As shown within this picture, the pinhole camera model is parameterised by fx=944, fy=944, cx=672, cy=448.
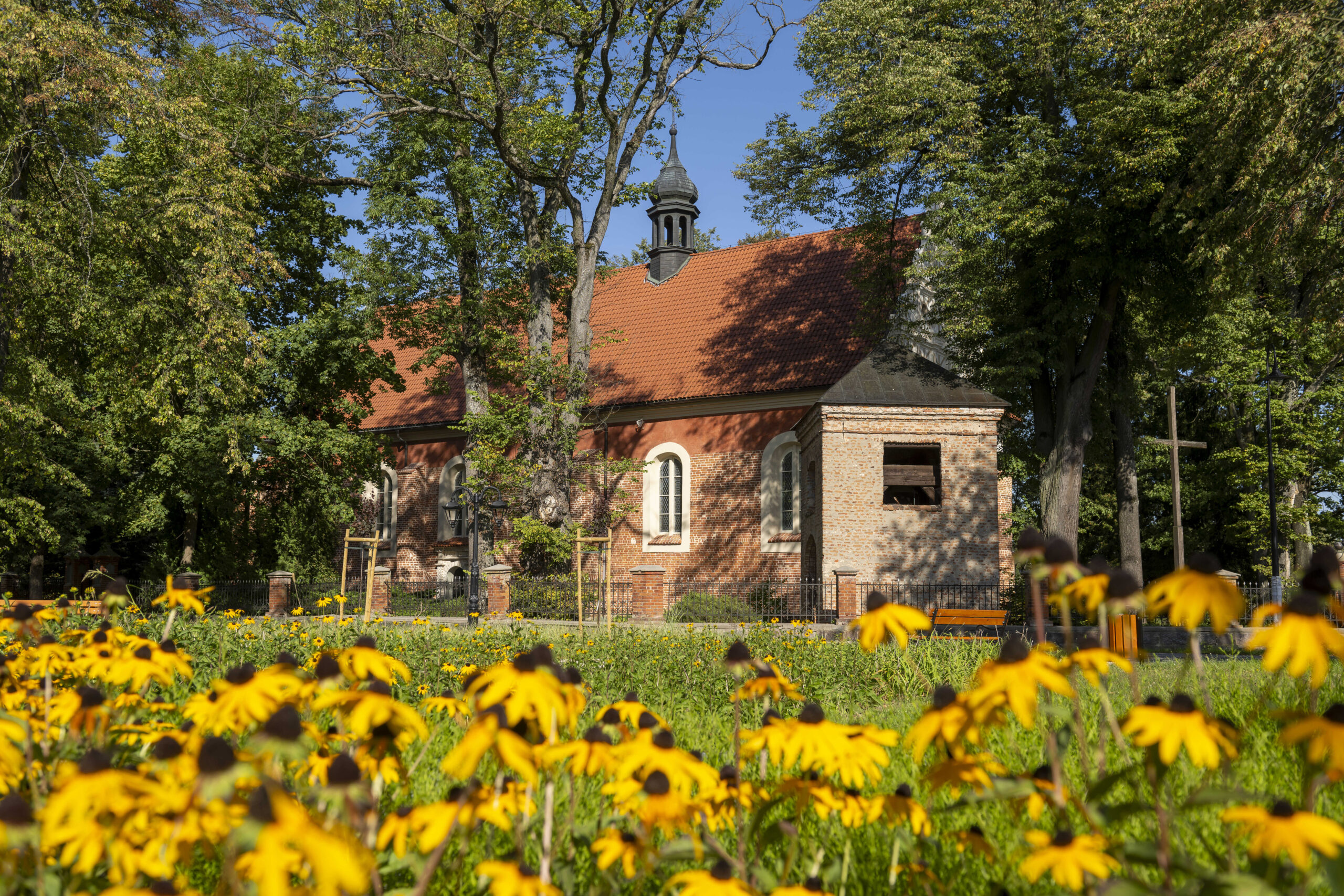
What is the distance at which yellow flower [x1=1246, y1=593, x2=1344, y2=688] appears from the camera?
59.1 inches

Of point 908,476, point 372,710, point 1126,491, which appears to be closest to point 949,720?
point 372,710

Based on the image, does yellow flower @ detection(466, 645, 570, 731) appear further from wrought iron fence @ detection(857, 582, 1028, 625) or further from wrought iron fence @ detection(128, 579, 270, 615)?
wrought iron fence @ detection(128, 579, 270, 615)

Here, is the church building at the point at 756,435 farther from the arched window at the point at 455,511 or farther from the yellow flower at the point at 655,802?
the yellow flower at the point at 655,802

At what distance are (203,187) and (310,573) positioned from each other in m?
12.5

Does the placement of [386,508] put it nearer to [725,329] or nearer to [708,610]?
[725,329]

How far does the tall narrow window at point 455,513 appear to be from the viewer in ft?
93.4

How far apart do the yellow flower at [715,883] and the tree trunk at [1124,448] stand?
20003 mm

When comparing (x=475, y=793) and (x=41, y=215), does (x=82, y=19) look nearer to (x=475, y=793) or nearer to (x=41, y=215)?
(x=41, y=215)

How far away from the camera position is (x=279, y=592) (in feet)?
64.7

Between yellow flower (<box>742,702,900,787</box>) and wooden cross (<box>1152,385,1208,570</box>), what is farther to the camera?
wooden cross (<box>1152,385,1208,570</box>)

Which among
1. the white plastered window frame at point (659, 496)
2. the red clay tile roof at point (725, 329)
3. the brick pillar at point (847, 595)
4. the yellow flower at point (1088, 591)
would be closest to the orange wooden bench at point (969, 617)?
the brick pillar at point (847, 595)

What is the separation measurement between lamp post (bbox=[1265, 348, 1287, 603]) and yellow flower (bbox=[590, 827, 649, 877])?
69.1ft

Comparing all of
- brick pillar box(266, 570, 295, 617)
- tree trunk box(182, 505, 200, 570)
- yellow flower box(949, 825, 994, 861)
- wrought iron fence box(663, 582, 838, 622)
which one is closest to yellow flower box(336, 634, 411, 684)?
yellow flower box(949, 825, 994, 861)

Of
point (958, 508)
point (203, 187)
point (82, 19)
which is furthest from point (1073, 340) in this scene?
point (82, 19)
